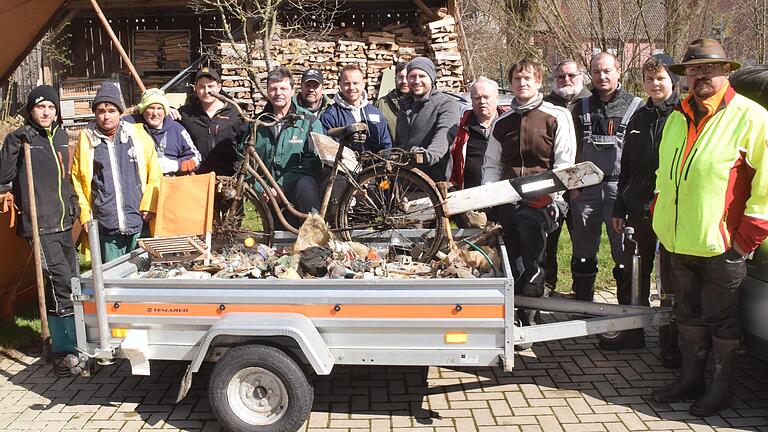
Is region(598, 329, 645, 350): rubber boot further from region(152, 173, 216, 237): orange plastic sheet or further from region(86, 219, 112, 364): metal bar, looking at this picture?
region(86, 219, 112, 364): metal bar

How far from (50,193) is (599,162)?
13.4 feet

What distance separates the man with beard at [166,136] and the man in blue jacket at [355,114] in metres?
1.12

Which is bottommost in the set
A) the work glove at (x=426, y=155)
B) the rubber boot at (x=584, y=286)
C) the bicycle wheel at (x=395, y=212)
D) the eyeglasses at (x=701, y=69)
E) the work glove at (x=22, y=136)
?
the rubber boot at (x=584, y=286)

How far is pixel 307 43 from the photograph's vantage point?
13.3m

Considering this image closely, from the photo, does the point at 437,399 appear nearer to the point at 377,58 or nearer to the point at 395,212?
the point at 395,212

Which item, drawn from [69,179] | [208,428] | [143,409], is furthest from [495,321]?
[69,179]

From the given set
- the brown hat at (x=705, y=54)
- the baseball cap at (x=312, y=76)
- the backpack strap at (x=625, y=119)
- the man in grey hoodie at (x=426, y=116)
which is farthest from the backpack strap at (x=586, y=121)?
the baseball cap at (x=312, y=76)

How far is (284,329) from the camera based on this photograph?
12.1 ft

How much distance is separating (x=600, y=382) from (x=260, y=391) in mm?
2290

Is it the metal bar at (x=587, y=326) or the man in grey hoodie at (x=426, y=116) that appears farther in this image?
the man in grey hoodie at (x=426, y=116)

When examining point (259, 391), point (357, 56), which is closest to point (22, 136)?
point (259, 391)

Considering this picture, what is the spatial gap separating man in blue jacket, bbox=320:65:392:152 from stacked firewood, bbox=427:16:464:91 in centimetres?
769

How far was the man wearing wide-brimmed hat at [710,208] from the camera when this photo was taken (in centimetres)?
378

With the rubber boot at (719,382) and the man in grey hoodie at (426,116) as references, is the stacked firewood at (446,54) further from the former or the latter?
the rubber boot at (719,382)
